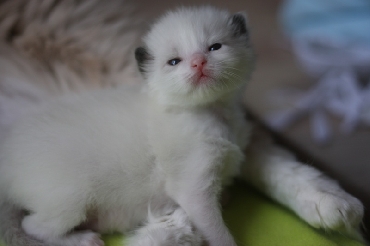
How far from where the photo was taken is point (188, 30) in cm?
77

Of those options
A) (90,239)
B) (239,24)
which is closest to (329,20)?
(239,24)

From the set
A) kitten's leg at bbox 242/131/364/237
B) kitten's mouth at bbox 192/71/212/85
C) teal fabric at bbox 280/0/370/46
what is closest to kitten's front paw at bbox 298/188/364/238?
kitten's leg at bbox 242/131/364/237

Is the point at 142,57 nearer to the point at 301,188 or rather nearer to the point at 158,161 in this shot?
the point at 158,161

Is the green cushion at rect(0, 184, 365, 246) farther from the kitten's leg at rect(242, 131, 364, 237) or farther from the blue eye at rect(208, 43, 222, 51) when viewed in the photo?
the blue eye at rect(208, 43, 222, 51)

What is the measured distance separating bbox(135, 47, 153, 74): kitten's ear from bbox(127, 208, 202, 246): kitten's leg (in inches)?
11.2

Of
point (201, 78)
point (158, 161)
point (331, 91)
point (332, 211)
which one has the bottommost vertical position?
point (331, 91)

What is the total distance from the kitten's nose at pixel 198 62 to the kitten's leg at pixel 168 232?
26 centimetres

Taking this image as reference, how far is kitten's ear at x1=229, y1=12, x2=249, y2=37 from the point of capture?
83cm

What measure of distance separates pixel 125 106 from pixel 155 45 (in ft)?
0.43

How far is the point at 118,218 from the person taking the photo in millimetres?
770

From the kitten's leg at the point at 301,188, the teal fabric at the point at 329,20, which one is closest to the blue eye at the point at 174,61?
the kitten's leg at the point at 301,188

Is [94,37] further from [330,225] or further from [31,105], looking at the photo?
[330,225]

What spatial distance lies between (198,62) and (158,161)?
196mm

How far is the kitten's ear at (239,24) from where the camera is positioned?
0.83 meters
